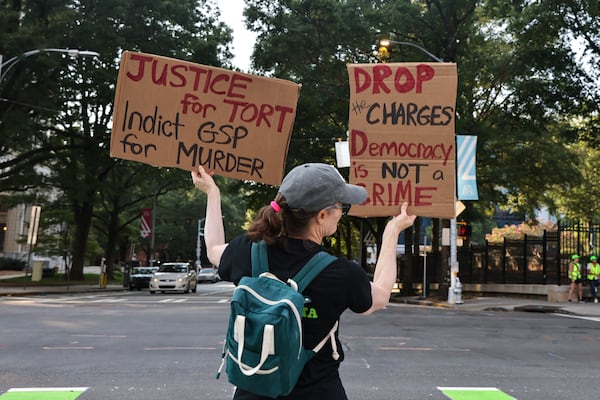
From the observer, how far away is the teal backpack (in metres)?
2.42

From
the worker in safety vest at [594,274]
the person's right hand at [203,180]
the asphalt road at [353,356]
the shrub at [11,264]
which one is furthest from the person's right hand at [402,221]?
the shrub at [11,264]

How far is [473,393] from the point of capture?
704cm

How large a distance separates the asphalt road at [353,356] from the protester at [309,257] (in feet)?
13.8

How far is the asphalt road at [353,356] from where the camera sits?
7.20 m

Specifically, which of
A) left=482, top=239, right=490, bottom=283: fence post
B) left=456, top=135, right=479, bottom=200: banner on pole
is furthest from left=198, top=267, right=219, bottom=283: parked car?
left=456, top=135, right=479, bottom=200: banner on pole

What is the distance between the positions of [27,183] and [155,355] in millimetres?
26220

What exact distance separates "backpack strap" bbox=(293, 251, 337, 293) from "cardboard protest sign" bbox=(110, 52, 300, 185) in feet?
4.97

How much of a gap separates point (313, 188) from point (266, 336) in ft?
2.11

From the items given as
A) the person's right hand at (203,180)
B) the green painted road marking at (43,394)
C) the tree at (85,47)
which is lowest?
the green painted road marking at (43,394)

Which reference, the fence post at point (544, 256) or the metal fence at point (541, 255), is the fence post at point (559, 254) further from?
the fence post at point (544, 256)

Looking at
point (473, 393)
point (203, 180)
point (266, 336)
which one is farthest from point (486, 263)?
point (266, 336)

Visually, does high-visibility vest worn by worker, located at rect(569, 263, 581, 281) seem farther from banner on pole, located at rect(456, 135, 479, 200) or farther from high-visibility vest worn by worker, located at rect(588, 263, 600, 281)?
banner on pole, located at rect(456, 135, 479, 200)

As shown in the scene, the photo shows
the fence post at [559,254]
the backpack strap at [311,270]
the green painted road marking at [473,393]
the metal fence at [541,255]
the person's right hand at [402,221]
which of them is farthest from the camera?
the metal fence at [541,255]

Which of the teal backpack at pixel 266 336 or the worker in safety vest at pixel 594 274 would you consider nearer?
the teal backpack at pixel 266 336
